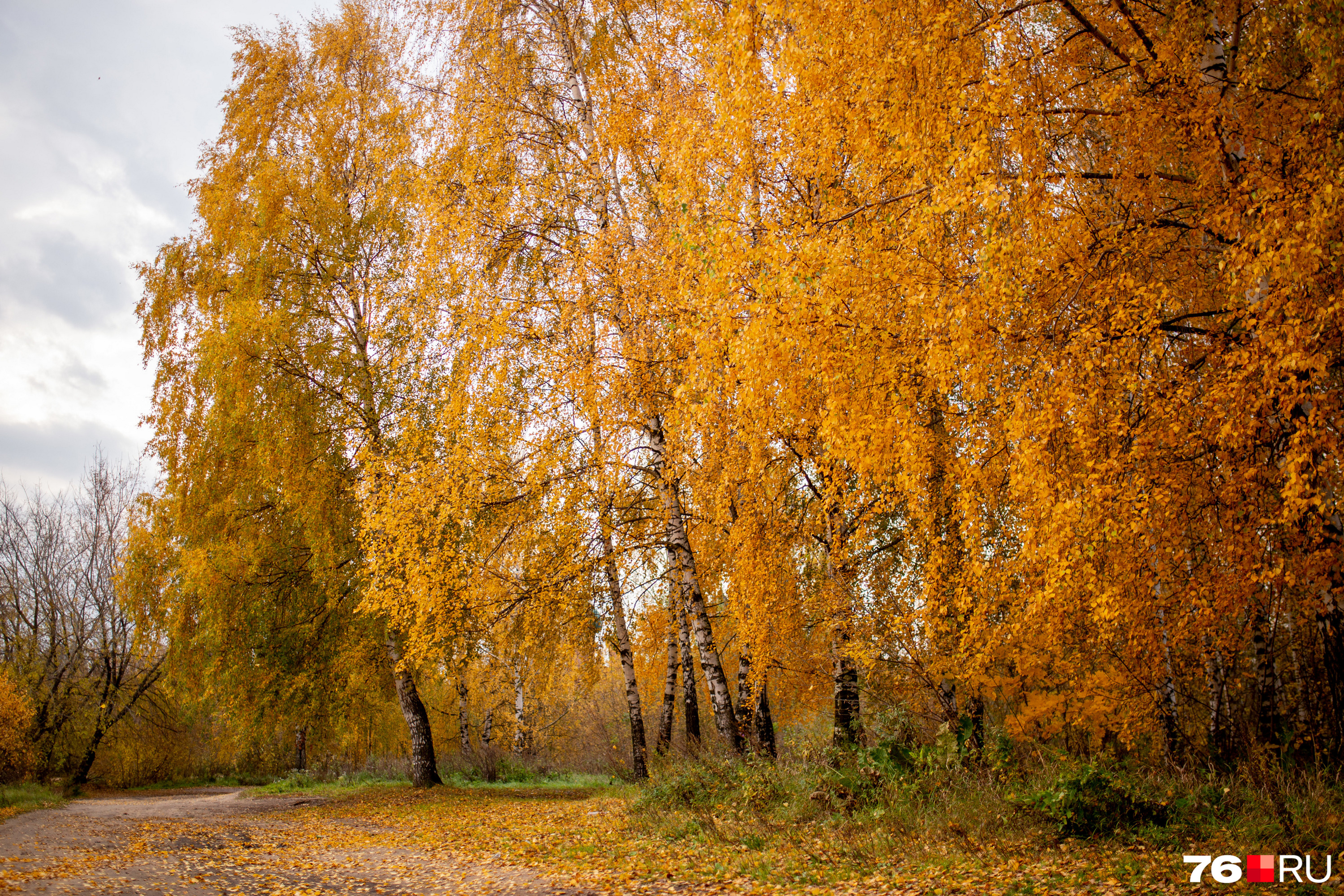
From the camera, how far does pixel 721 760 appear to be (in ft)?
26.7

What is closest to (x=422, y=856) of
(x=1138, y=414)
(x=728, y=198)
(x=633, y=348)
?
(x=633, y=348)

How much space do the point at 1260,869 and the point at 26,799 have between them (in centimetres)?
1814

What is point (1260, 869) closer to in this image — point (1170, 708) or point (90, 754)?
point (1170, 708)

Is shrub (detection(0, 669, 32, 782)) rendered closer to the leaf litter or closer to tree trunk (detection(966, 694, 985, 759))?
the leaf litter

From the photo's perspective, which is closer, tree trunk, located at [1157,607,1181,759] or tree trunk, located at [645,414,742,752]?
tree trunk, located at [1157,607,1181,759]

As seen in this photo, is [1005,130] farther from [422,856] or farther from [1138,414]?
[422,856]

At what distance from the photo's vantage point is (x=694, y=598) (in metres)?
8.53

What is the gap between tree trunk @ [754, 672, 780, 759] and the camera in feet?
31.1

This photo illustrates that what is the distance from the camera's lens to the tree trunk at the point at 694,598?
8508 mm

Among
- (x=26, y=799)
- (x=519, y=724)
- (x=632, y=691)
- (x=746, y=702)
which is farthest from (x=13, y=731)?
(x=746, y=702)

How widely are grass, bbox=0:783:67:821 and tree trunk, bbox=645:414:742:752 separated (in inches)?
413

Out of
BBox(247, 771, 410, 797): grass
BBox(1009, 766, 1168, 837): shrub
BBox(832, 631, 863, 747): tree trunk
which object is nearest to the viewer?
BBox(1009, 766, 1168, 837): shrub

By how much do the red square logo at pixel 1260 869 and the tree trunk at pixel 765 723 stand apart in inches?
210

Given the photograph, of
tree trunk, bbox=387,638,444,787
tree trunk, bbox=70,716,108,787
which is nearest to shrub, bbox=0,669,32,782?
tree trunk, bbox=70,716,108,787
